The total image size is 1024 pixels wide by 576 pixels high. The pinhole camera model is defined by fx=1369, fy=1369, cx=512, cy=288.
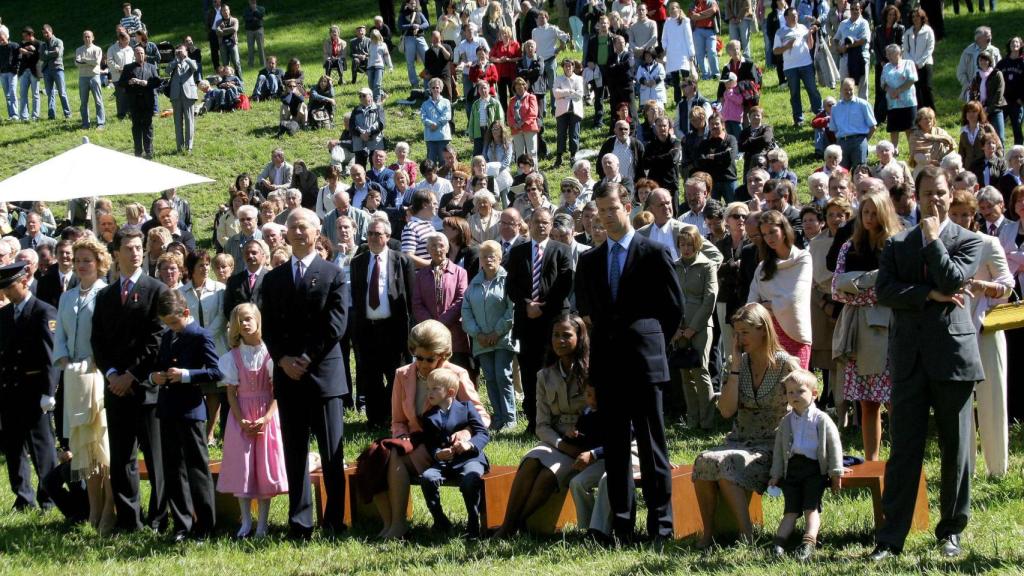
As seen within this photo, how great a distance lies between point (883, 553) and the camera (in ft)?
22.4

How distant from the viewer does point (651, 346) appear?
294 inches

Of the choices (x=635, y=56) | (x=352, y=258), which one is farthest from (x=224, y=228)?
(x=635, y=56)

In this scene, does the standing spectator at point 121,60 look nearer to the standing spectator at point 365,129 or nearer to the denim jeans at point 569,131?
the standing spectator at point 365,129

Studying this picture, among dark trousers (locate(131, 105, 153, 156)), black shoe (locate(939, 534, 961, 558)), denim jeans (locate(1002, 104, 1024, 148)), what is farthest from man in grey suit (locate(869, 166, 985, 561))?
dark trousers (locate(131, 105, 153, 156))

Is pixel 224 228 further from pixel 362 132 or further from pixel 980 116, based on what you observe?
pixel 980 116

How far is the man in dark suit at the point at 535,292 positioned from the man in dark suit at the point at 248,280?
6.83ft

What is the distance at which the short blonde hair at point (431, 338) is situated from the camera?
8.61m

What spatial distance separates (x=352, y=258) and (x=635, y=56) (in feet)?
33.4

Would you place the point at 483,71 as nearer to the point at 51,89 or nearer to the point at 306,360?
the point at 51,89

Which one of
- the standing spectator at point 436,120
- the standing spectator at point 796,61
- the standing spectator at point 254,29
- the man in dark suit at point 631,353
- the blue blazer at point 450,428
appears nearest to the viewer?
the man in dark suit at point 631,353

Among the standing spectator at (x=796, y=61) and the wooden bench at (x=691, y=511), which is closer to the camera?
the wooden bench at (x=691, y=511)

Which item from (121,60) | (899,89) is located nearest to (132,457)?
(899,89)

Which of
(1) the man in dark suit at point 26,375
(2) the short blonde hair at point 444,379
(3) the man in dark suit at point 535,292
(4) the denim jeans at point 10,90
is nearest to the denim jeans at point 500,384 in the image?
(3) the man in dark suit at point 535,292

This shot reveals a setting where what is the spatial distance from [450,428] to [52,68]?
20121 mm
